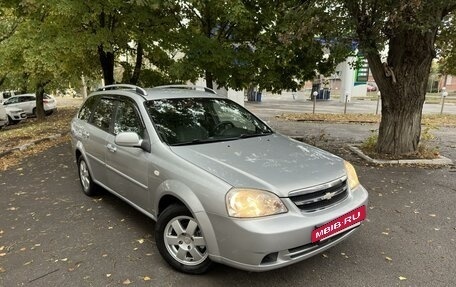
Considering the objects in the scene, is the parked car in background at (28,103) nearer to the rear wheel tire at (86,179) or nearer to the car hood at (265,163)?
the rear wheel tire at (86,179)

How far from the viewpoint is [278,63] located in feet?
27.8

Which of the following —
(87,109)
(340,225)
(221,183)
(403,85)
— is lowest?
(340,225)

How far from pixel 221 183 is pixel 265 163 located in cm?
54

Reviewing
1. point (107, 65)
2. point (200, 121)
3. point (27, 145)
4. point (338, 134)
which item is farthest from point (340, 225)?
point (107, 65)

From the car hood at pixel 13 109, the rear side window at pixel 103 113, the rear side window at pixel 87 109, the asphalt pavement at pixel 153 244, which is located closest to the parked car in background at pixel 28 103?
the car hood at pixel 13 109

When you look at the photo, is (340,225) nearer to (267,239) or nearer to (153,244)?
(267,239)

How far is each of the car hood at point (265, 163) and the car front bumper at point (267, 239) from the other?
0.75 ft

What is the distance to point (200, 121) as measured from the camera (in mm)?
4043

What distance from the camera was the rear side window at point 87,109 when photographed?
5312 millimetres

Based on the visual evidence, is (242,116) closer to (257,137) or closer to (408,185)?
(257,137)

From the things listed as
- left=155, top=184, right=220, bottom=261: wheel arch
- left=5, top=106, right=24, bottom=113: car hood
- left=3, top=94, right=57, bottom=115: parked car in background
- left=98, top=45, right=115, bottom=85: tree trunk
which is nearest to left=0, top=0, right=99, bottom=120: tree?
left=98, top=45, right=115, bottom=85: tree trunk

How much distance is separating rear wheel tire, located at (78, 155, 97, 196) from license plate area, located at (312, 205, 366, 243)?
3.55 m

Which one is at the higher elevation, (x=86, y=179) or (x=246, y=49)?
(x=246, y=49)

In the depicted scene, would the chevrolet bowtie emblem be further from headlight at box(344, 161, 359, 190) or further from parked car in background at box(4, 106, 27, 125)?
parked car in background at box(4, 106, 27, 125)
